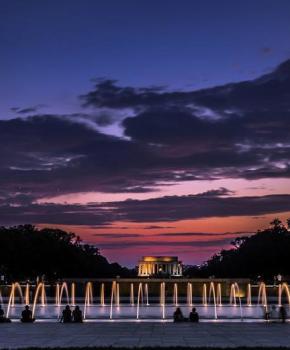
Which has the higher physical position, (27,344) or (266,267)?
(266,267)

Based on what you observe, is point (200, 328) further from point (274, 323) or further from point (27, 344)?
point (27, 344)

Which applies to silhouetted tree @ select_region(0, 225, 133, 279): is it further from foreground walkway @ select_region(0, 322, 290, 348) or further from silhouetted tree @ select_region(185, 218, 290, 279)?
foreground walkway @ select_region(0, 322, 290, 348)

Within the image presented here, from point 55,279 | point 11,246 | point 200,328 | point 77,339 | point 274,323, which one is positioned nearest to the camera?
point 77,339

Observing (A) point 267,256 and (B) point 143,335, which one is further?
(A) point 267,256

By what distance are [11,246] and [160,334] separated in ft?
280

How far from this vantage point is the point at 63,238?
506 ft

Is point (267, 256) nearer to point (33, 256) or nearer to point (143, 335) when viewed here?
point (33, 256)

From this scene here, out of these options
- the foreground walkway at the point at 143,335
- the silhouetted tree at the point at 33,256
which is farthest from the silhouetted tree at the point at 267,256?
the foreground walkway at the point at 143,335

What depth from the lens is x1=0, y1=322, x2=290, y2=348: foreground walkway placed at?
94.3 ft

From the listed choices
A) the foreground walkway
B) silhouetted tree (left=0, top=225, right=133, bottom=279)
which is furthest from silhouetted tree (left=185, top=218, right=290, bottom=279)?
the foreground walkway

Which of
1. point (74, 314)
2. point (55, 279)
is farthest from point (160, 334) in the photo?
point (55, 279)

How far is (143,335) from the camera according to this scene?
3275 centimetres

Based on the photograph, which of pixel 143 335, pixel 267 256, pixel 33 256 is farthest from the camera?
pixel 267 256

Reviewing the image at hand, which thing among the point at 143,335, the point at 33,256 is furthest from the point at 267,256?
the point at 143,335
